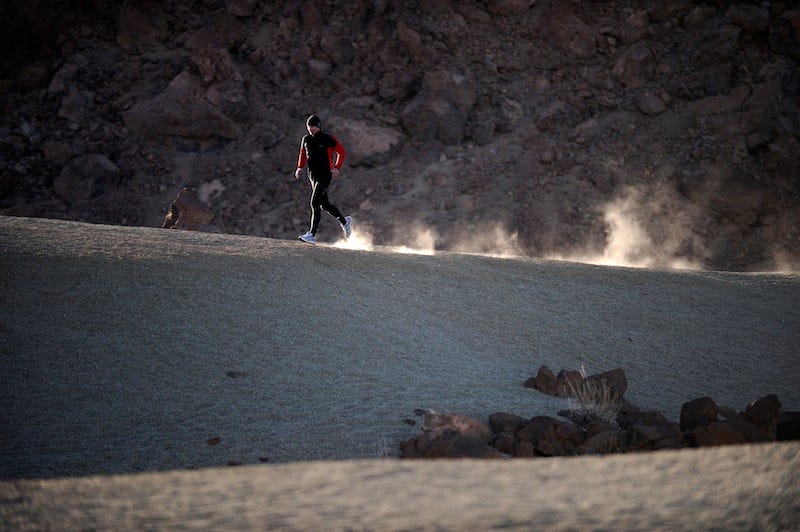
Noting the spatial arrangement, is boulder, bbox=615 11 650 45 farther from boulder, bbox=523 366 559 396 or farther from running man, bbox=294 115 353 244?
boulder, bbox=523 366 559 396

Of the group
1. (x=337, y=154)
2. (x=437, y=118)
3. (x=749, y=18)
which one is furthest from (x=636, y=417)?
(x=749, y=18)

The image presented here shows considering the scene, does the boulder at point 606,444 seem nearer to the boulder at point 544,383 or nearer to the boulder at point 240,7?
the boulder at point 544,383

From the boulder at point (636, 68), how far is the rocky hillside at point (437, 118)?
2.9 inches

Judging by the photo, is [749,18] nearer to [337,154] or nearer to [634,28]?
[634,28]

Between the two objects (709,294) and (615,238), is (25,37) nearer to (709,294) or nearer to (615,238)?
(615,238)

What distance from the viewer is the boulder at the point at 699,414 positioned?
19.6 ft

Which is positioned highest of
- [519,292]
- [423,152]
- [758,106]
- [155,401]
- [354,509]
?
[758,106]

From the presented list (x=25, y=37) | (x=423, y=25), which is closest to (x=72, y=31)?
(x=25, y=37)

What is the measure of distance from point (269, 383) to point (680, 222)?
61.3 ft

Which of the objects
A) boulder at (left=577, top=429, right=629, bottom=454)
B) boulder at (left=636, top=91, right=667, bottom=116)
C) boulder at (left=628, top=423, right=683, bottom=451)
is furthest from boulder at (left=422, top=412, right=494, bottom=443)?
boulder at (left=636, top=91, right=667, bottom=116)

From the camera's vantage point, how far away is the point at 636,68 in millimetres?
24734

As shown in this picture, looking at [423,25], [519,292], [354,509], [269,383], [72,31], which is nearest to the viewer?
[354,509]

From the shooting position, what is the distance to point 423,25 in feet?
85.7

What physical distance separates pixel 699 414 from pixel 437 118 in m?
19.0
